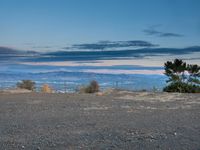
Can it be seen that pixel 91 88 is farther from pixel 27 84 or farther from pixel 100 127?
pixel 100 127

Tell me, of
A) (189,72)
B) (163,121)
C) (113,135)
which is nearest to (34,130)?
(113,135)

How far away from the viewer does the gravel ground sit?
10.5m

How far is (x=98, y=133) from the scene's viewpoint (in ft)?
39.6

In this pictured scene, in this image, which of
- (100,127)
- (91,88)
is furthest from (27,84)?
(100,127)

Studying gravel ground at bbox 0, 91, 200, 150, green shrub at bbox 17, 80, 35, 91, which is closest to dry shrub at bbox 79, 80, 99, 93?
green shrub at bbox 17, 80, 35, 91

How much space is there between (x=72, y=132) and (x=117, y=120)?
9.32 feet

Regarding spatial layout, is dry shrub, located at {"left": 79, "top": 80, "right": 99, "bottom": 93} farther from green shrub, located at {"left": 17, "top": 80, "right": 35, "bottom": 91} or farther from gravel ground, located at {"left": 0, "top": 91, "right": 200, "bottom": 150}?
gravel ground, located at {"left": 0, "top": 91, "right": 200, "bottom": 150}

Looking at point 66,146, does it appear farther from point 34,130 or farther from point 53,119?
point 53,119

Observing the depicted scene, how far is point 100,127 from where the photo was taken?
13.2 metres

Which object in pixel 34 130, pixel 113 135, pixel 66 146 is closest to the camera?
pixel 66 146

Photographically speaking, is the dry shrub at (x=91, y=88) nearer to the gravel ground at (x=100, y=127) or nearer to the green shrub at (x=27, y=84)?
the green shrub at (x=27, y=84)

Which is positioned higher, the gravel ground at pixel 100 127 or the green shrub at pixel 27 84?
the gravel ground at pixel 100 127

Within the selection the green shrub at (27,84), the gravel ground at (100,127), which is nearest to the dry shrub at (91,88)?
the green shrub at (27,84)

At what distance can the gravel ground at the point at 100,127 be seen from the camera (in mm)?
10484
